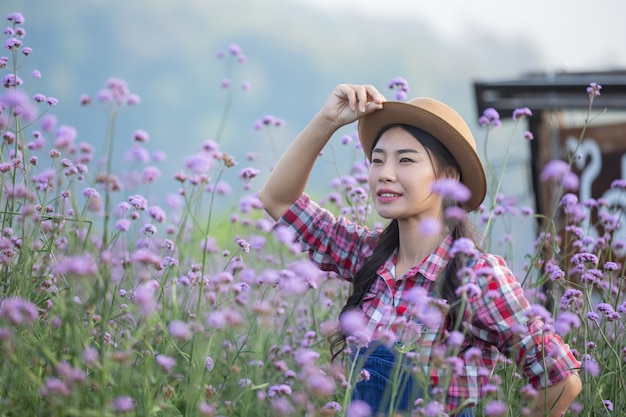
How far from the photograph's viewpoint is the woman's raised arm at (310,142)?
2293 millimetres

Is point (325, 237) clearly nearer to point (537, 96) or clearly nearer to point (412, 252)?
point (412, 252)

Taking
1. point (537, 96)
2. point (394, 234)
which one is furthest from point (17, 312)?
point (537, 96)

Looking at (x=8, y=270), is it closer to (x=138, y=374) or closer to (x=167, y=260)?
(x=167, y=260)

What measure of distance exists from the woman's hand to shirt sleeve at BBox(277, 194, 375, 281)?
0.93ft

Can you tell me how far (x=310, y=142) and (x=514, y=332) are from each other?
2.67 ft

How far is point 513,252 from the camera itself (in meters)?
3.22

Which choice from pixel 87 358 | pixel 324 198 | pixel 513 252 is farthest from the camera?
pixel 324 198

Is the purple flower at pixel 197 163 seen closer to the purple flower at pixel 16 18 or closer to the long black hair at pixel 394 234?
the long black hair at pixel 394 234

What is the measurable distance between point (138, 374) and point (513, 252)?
1823 millimetres

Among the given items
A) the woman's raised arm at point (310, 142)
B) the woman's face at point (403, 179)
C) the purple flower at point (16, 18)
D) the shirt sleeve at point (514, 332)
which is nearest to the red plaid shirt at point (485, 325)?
the shirt sleeve at point (514, 332)

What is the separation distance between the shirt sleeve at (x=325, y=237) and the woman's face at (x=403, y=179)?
27 centimetres

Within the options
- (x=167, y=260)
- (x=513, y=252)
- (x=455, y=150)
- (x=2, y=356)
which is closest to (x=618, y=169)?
(x=513, y=252)

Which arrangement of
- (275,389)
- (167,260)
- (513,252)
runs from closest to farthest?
1. (275,389)
2. (167,260)
3. (513,252)

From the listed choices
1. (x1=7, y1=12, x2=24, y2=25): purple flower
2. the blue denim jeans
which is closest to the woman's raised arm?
the blue denim jeans
